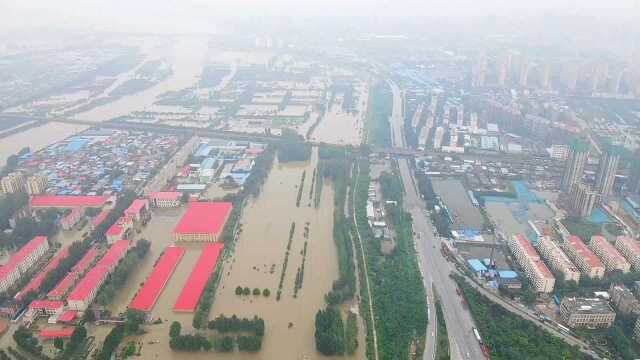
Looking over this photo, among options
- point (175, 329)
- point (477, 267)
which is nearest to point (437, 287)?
point (477, 267)

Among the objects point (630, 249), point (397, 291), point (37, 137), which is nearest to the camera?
point (397, 291)

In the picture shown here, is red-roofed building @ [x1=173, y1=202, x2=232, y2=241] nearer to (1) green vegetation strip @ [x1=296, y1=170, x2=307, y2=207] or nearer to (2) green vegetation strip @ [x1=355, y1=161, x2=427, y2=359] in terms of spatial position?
(1) green vegetation strip @ [x1=296, y1=170, x2=307, y2=207]

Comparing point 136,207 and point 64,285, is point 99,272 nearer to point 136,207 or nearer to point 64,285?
point 64,285

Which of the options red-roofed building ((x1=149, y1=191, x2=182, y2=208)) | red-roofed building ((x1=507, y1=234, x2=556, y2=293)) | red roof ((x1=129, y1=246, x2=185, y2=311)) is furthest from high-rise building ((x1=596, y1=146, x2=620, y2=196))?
red-roofed building ((x1=149, y1=191, x2=182, y2=208))

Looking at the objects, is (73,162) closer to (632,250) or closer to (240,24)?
(632,250)

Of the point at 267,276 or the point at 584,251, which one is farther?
the point at 584,251

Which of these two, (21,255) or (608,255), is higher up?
(608,255)

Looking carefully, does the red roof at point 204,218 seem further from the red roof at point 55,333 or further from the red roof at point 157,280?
the red roof at point 55,333

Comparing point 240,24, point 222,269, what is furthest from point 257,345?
point 240,24
